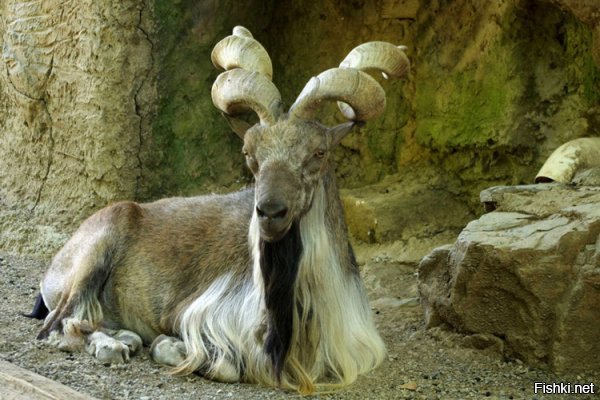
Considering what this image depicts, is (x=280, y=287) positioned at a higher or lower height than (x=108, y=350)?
higher

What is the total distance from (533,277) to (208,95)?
4.35 m

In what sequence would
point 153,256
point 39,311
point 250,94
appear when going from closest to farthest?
point 250,94 < point 153,256 < point 39,311

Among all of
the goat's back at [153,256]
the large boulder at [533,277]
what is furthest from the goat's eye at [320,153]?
the large boulder at [533,277]

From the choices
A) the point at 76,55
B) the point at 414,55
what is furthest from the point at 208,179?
the point at 414,55

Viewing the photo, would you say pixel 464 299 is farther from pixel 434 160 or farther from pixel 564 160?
pixel 434 160

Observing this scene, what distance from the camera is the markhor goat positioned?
5984 millimetres

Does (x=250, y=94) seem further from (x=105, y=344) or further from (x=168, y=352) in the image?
(x=105, y=344)

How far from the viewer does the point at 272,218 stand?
5633mm

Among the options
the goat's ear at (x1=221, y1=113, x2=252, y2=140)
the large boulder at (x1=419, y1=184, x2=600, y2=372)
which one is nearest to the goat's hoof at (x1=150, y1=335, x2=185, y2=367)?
the goat's ear at (x1=221, y1=113, x2=252, y2=140)

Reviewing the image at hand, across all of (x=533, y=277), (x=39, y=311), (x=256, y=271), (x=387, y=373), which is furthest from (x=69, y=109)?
(x=533, y=277)

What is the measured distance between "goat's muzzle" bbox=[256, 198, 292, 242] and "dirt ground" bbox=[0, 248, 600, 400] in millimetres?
1017

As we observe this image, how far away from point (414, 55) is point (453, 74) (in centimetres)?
59

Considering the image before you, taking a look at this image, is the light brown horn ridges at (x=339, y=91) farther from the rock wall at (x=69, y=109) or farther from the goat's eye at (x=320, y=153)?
the rock wall at (x=69, y=109)

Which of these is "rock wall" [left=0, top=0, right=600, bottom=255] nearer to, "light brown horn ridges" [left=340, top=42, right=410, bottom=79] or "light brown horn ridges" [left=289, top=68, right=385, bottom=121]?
"light brown horn ridges" [left=340, top=42, right=410, bottom=79]
